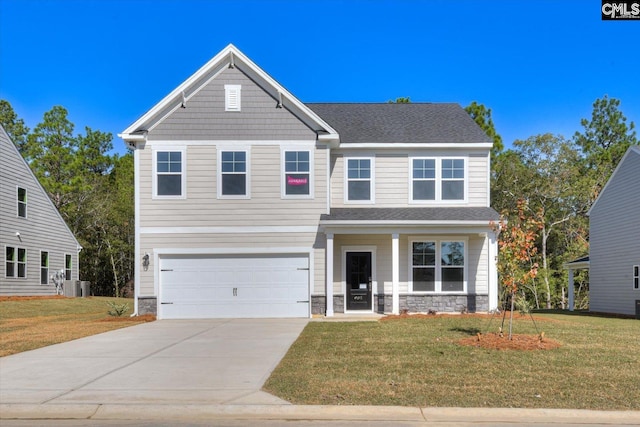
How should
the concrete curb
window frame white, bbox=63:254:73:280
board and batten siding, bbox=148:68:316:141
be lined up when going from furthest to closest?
window frame white, bbox=63:254:73:280 < board and batten siding, bbox=148:68:316:141 < the concrete curb

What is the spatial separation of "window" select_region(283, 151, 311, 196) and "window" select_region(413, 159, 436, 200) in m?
3.74

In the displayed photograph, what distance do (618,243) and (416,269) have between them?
34.7ft

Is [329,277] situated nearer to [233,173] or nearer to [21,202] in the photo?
[233,173]

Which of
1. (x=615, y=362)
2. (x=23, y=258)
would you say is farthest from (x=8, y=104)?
(x=615, y=362)

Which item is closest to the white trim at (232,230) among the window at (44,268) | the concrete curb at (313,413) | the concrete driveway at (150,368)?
the concrete driveway at (150,368)

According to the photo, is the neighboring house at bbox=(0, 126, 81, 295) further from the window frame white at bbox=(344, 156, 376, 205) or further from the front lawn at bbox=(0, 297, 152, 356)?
the window frame white at bbox=(344, 156, 376, 205)

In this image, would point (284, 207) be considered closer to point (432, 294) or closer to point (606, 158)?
point (432, 294)

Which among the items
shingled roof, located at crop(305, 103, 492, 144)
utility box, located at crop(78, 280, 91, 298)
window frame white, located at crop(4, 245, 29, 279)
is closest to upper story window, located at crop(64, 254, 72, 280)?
utility box, located at crop(78, 280, 91, 298)

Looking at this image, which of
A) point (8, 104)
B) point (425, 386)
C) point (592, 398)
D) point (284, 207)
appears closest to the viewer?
point (592, 398)

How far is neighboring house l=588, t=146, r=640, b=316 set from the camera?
22234 mm

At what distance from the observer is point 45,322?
1748cm

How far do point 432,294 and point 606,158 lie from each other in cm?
2966

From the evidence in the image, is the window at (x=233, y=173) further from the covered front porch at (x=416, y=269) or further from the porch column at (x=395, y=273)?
the porch column at (x=395, y=273)

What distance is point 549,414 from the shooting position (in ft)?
21.3
